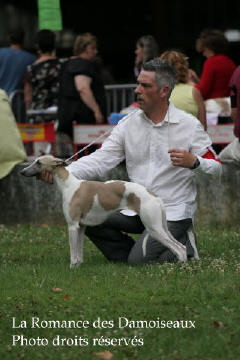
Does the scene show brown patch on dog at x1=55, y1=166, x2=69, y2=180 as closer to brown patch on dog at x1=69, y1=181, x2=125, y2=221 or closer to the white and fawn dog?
the white and fawn dog

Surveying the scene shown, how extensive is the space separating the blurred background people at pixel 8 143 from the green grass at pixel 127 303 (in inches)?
106

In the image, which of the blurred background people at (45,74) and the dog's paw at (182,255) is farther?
the blurred background people at (45,74)

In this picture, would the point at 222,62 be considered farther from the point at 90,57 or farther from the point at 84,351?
the point at 84,351

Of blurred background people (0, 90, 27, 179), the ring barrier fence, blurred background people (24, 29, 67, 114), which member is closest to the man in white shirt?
blurred background people (0, 90, 27, 179)

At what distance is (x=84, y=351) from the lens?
636 cm

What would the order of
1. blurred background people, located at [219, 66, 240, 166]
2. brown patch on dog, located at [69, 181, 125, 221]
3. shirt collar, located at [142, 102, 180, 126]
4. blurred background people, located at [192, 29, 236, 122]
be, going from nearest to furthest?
brown patch on dog, located at [69, 181, 125, 221] → shirt collar, located at [142, 102, 180, 126] → blurred background people, located at [219, 66, 240, 166] → blurred background people, located at [192, 29, 236, 122]

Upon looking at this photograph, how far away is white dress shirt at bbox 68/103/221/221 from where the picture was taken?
8688 mm

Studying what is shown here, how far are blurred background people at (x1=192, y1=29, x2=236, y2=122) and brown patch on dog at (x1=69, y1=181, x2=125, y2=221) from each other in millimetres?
4622

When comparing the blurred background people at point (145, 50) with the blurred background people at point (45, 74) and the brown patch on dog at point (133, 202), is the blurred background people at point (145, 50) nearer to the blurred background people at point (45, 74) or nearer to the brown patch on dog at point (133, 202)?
the blurred background people at point (45, 74)

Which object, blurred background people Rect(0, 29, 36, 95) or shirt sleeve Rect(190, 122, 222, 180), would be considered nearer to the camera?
shirt sleeve Rect(190, 122, 222, 180)

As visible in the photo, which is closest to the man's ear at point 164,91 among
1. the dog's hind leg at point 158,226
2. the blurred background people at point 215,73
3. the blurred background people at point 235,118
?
the dog's hind leg at point 158,226

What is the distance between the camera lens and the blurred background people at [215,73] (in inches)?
506

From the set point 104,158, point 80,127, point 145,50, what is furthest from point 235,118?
point 145,50

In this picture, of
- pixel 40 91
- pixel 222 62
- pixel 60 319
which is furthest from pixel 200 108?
pixel 60 319
